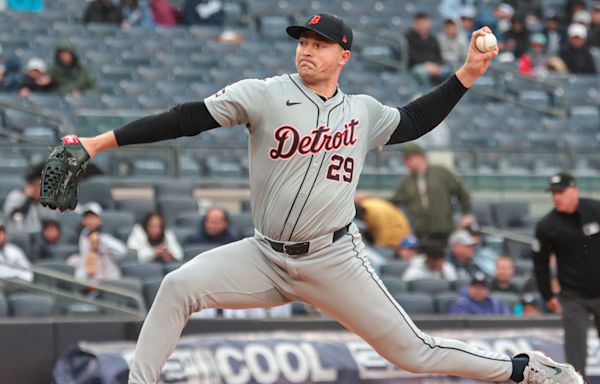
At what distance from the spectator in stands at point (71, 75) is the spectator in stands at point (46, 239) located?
3.93 meters

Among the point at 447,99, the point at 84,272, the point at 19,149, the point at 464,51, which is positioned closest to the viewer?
the point at 447,99

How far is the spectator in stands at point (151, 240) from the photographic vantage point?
34.5ft

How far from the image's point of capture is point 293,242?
5383 millimetres

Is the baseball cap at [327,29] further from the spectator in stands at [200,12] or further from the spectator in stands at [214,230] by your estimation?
the spectator in stands at [200,12]

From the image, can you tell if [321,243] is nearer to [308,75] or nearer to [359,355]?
[308,75]

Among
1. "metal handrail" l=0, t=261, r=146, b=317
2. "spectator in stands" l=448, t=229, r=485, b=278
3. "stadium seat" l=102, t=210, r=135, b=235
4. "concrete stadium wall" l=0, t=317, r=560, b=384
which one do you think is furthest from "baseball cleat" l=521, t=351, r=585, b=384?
"stadium seat" l=102, t=210, r=135, b=235

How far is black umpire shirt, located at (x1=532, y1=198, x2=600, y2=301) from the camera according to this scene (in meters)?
8.52

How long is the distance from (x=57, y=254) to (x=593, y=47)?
1061cm

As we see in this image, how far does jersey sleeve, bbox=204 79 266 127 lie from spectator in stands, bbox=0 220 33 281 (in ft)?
13.2

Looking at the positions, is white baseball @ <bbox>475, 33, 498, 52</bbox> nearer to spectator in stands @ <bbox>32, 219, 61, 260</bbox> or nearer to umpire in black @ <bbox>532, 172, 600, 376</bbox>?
umpire in black @ <bbox>532, 172, 600, 376</bbox>

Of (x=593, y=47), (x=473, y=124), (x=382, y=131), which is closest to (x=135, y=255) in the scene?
(x=382, y=131)

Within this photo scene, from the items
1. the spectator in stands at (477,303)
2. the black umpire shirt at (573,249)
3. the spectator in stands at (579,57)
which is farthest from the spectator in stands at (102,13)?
the black umpire shirt at (573,249)

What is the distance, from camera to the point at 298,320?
8.88 meters

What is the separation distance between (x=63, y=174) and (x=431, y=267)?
6.58 metres
